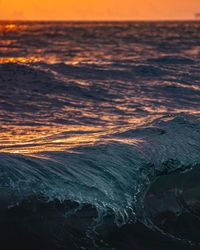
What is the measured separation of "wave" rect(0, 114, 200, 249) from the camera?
19.0 feet

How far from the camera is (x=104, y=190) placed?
21.1ft

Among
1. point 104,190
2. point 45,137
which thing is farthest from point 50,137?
point 104,190

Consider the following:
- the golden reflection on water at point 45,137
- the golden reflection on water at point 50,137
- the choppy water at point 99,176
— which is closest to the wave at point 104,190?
the choppy water at point 99,176

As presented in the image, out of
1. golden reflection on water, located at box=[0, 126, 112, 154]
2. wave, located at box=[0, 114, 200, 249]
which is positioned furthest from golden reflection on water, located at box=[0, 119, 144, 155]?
wave, located at box=[0, 114, 200, 249]

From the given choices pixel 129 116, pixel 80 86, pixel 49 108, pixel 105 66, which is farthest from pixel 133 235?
pixel 105 66

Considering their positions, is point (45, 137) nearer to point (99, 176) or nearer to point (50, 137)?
point (50, 137)

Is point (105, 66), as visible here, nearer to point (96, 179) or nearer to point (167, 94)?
point (167, 94)

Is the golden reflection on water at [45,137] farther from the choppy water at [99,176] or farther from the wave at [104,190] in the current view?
the wave at [104,190]

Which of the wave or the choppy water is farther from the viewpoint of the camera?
the wave

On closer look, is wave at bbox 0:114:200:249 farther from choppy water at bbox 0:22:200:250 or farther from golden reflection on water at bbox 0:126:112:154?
golden reflection on water at bbox 0:126:112:154

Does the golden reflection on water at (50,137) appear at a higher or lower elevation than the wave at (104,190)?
higher

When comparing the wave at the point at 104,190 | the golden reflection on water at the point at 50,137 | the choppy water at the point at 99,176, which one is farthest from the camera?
the golden reflection on water at the point at 50,137

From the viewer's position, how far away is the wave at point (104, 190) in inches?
227

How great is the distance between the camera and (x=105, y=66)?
21.2 meters
